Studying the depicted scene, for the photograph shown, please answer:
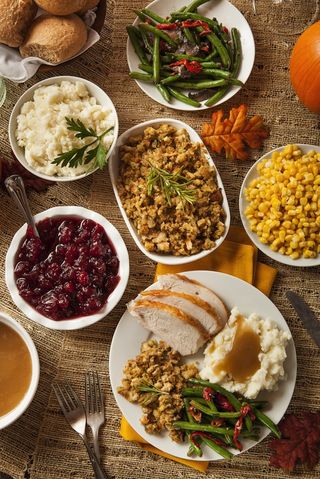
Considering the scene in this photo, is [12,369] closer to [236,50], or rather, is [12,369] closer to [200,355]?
[200,355]

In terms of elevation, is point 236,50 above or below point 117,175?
above

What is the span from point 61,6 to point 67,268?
1.57 m

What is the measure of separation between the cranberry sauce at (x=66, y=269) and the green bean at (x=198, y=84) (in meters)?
1.09

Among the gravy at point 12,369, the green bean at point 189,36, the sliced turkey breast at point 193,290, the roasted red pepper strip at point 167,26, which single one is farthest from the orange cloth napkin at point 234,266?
the roasted red pepper strip at point 167,26

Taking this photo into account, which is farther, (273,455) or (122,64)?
(122,64)

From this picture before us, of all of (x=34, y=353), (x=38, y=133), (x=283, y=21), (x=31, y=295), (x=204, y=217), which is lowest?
(x=34, y=353)

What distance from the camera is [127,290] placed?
4.45 m

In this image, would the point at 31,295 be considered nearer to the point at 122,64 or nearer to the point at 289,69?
the point at 122,64

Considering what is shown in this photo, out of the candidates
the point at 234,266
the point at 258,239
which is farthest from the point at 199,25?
the point at 234,266

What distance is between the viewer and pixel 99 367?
4430mm

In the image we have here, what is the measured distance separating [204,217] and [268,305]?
67 centimetres

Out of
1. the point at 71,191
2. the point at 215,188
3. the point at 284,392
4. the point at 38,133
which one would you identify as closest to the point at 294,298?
the point at 284,392

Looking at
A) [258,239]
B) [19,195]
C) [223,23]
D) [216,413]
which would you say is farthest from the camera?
[223,23]

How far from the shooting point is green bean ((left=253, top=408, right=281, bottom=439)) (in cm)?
408
